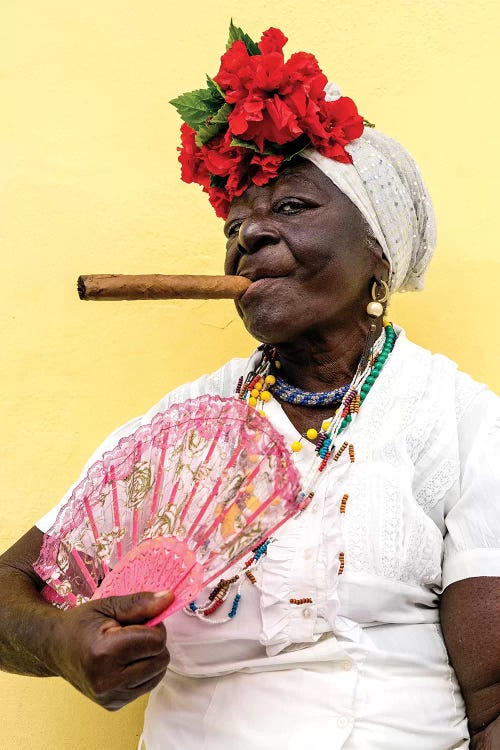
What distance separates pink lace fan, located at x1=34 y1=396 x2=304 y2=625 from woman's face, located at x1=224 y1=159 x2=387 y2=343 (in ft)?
0.85

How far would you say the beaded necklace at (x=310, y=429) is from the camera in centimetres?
141

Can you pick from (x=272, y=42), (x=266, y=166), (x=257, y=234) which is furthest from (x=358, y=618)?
(x=272, y=42)

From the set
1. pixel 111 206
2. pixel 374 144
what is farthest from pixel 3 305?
pixel 374 144

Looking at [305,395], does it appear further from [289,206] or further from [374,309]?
[289,206]

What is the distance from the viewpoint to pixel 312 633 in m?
1.36

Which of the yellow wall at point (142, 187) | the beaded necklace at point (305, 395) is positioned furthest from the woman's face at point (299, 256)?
the yellow wall at point (142, 187)

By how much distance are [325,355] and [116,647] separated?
2.42 feet

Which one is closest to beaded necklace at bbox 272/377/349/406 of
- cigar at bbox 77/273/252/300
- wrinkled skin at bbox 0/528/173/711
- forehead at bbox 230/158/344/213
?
cigar at bbox 77/273/252/300

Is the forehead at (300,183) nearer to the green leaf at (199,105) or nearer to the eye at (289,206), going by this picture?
the eye at (289,206)

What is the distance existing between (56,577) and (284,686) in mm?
394

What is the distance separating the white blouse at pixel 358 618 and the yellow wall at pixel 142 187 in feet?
2.16

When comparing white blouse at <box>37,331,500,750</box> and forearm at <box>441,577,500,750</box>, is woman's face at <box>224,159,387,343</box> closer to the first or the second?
white blouse at <box>37,331,500,750</box>

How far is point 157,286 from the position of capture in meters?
1.38

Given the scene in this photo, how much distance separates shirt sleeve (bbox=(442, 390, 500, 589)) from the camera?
Answer: 1.42 metres
